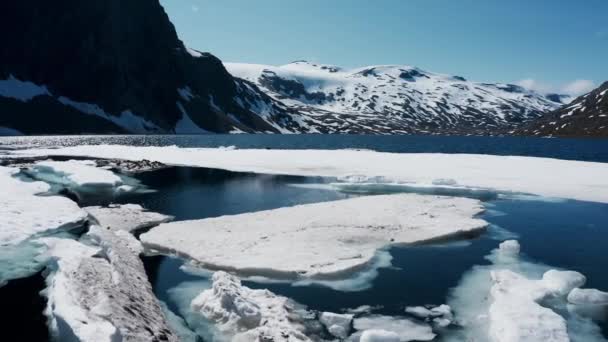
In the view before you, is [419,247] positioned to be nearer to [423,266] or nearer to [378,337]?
[423,266]

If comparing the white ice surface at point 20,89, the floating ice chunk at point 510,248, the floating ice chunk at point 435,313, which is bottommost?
the floating ice chunk at point 435,313

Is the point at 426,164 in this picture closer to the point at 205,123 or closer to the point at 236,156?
the point at 236,156

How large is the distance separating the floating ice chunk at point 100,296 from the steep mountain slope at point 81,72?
146m

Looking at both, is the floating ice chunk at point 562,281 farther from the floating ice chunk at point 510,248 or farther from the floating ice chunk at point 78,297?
the floating ice chunk at point 78,297

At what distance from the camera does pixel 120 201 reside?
3097cm

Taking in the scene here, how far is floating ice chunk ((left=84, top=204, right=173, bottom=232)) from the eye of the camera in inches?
892

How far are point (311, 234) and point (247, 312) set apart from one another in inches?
329

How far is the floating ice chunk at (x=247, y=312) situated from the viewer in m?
11.2

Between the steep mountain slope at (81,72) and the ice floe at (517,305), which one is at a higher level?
the steep mountain slope at (81,72)

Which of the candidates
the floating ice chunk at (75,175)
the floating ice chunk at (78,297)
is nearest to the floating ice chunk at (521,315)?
the floating ice chunk at (78,297)

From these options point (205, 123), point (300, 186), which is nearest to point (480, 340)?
point (300, 186)

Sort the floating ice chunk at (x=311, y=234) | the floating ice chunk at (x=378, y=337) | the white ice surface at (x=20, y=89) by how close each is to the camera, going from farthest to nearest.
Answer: the white ice surface at (x=20, y=89) → the floating ice chunk at (x=311, y=234) → the floating ice chunk at (x=378, y=337)

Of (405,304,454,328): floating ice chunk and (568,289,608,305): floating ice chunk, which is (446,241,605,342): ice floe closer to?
(568,289,608,305): floating ice chunk

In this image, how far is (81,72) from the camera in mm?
167375
